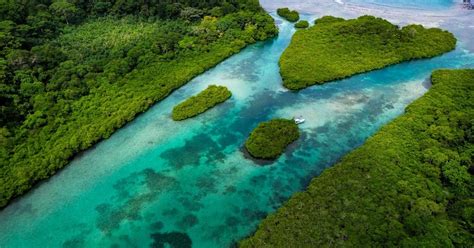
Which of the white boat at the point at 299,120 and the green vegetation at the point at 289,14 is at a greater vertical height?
the green vegetation at the point at 289,14

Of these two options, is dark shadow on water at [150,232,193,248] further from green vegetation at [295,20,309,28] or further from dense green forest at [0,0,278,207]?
green vegetation at [295,20,309,28]

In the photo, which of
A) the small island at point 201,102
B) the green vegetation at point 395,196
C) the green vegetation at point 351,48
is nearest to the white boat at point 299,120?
the green vegetation at point 351,48

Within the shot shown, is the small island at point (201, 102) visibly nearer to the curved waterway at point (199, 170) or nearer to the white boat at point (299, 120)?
the curved waterway at point (199, 170)

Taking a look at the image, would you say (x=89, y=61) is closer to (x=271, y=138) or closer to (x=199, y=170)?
(x=199, y=170)

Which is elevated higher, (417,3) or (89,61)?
(89,61)

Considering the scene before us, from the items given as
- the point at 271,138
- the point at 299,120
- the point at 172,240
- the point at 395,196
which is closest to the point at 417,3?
the point at 299,120

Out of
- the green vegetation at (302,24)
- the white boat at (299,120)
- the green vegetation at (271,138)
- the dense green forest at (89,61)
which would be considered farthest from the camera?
the green vegetation at (302,24)

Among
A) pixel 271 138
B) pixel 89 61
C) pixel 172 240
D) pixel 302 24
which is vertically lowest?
pixel 172 240
